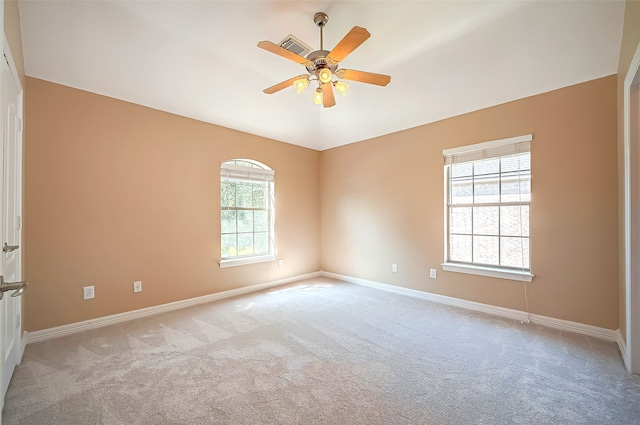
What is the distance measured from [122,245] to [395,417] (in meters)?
3.20

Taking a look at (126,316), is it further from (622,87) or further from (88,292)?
(622,87)

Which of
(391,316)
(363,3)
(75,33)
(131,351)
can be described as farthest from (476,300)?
(75,33)

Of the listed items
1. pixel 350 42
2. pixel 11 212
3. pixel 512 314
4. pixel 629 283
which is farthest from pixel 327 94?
pixel 512 314

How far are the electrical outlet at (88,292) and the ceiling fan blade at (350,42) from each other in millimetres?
3287

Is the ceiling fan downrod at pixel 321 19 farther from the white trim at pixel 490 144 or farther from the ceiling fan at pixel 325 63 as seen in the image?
the white trim at pixel 490 144

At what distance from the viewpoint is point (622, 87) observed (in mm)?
2584

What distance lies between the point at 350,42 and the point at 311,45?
40.4 inches

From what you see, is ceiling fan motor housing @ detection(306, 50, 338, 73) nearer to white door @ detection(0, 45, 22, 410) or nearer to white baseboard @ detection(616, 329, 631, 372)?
white door @ detection(0, 45, 22, 410)

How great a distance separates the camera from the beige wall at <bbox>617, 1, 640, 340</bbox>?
2253 millimetres

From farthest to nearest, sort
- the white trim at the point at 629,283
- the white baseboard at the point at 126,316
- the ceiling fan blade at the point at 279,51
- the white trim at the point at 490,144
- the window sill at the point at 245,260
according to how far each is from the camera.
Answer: the window sill at the point at 245,260, the white trim at the point at 490,144, the white baseboard at the point at 126,316, the white trim at the point at 629,283, the ceiling fan blade at the point at 279,51

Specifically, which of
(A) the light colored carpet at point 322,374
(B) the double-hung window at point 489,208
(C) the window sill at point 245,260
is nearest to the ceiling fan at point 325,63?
(B) the double-hung window at point 489,208

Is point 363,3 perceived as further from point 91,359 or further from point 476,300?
point 91,359

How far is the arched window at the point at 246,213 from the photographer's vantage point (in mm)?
4355

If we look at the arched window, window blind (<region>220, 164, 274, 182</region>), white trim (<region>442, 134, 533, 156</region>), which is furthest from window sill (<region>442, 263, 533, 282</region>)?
window blind (<region>220, 164, 274, 182</region>)
